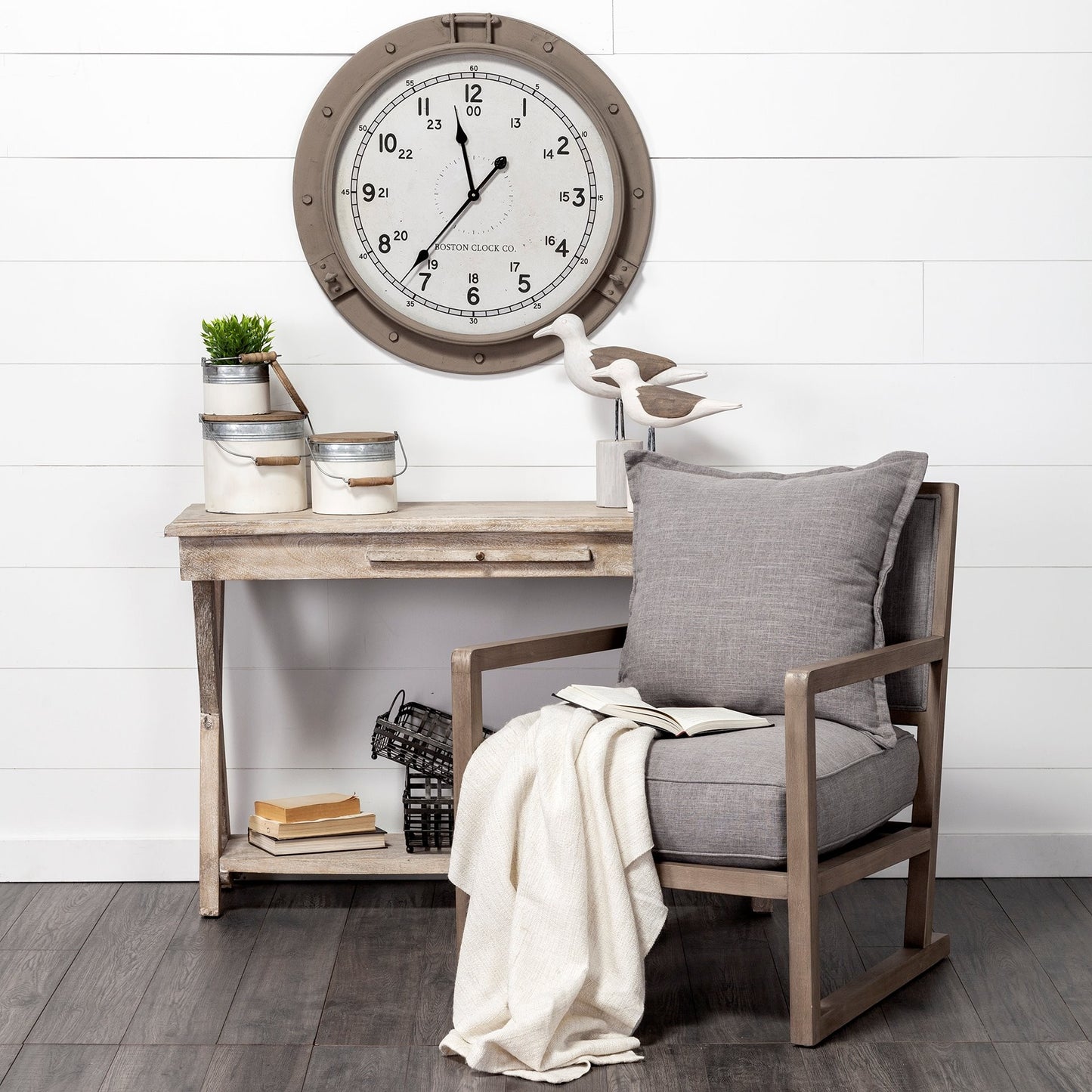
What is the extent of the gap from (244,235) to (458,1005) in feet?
5.37

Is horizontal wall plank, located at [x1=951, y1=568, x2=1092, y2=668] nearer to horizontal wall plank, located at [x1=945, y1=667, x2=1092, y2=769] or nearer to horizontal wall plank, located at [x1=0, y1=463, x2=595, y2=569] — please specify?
horizontal wall plank, located at [x1=945, y1=667, x2=1092, y2=769]

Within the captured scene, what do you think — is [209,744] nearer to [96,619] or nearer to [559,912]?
[96,619]

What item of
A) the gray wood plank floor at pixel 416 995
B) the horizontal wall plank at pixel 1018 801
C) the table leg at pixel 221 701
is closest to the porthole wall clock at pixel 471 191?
the table leg at pixel 221 701

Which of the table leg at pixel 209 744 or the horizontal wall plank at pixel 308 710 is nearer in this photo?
the table leg at pixel 209 744

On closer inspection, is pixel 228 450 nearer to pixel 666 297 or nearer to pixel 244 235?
pixel 244 235

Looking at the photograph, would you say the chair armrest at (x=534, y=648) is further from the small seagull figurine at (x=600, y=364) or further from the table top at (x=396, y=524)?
the small seagull figurine at (x=600, y=364)

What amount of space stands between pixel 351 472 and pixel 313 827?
74 cm

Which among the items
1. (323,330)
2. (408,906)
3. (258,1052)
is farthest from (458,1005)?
(323,330)

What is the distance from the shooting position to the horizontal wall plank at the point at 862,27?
260 cm

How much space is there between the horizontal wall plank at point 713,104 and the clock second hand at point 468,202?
30 cm

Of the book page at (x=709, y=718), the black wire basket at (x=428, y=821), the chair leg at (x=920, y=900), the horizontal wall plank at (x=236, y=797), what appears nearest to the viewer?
the book page at (x=709, y=718)

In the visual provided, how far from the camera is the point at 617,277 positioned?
263 centimetres

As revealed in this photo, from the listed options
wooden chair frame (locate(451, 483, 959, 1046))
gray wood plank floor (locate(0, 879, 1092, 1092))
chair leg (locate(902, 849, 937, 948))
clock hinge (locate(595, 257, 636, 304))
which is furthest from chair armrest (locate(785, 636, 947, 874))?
clock hinge (locate(595, 257, 636, 304))

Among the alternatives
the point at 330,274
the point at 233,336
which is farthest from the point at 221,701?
the point at 330,274
